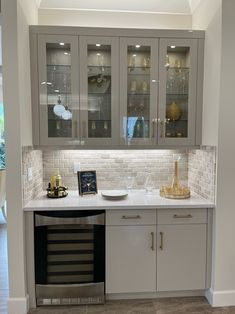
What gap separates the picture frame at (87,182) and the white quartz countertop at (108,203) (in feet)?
0.25

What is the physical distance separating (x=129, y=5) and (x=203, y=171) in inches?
77.4

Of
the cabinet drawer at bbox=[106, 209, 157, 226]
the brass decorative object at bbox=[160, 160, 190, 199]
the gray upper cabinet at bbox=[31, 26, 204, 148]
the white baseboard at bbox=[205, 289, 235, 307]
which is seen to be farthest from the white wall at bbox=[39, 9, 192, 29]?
the white baseboard at bbox=[205, 289, 235, 307]

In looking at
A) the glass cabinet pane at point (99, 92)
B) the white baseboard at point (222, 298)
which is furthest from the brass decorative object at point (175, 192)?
the white baseboard at point (222, 298)

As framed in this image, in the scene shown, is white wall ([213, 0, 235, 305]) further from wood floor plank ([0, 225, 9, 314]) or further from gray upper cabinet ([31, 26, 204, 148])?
wood floor plank ([0, 225, 9, 314])

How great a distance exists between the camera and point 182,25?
287 centimetres

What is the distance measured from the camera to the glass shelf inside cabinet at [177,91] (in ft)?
8.48

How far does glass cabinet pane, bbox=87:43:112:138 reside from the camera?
8.34 ft

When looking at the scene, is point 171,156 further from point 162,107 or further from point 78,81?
point 78,81

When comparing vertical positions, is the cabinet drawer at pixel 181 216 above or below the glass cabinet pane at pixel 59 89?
below

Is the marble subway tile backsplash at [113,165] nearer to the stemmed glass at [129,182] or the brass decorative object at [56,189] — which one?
the stemmed glass at [129,182]

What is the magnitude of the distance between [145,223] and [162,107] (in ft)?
3.80

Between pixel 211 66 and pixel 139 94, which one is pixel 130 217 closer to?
pixel 139 94

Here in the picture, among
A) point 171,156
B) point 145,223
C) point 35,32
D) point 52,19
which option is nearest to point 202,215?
point 145,223

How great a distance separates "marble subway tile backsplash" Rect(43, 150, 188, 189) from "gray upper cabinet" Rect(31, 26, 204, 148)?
1.26 ft
